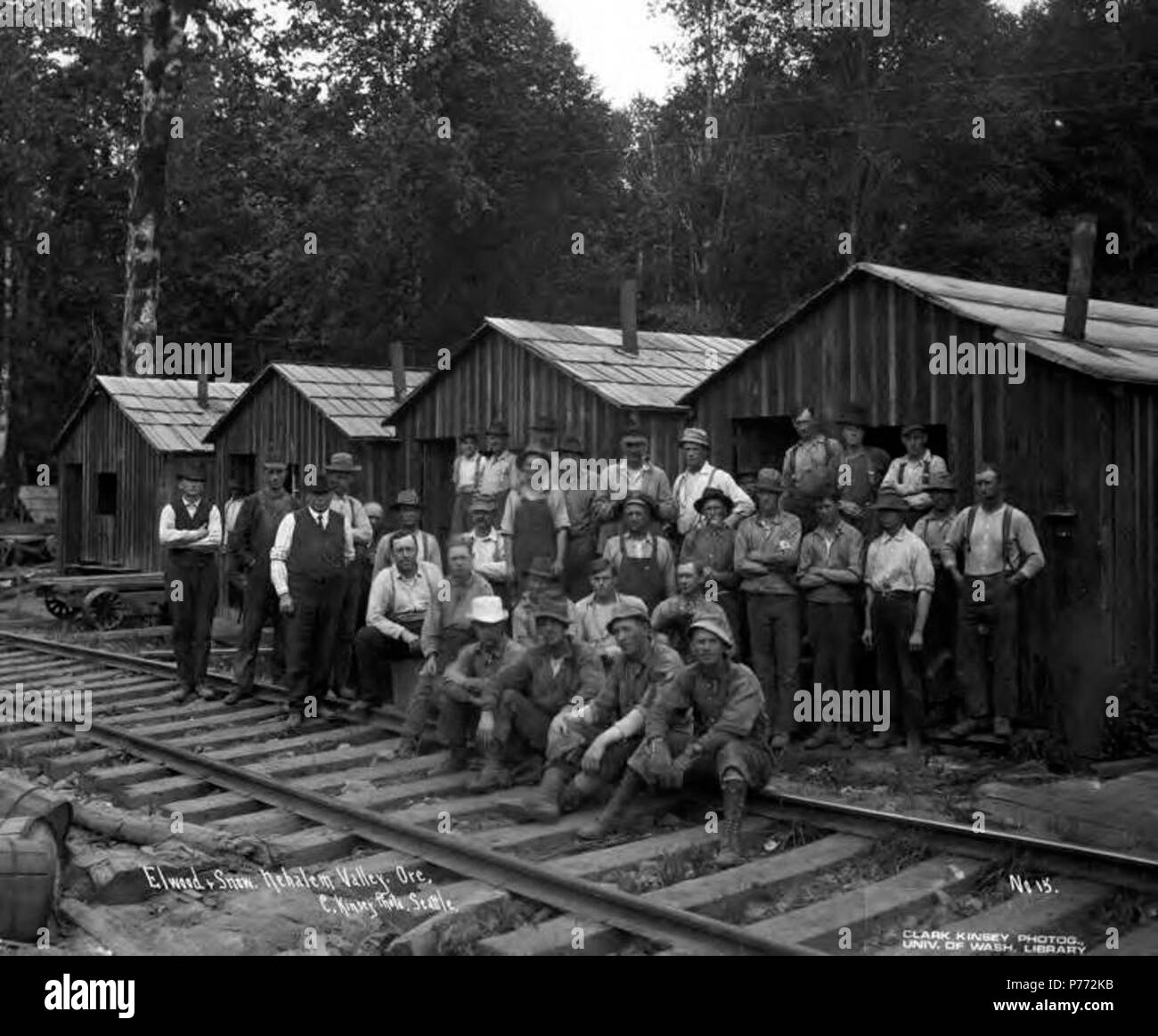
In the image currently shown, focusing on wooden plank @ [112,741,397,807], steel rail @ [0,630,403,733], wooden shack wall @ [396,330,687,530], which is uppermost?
wooden shack wall @ [396,330,687,530]

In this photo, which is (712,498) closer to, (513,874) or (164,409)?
(513,874)

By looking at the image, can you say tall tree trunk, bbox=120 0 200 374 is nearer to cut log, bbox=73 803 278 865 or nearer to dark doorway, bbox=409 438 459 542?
dark doorway, bbox=409 438 459 542

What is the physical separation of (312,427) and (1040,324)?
35.8 feet

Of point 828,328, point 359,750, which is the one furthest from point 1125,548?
point 359,750

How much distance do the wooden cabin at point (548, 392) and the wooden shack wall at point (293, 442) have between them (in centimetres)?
48

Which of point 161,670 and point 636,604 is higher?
point 636,604

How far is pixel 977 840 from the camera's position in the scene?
24.2 feet

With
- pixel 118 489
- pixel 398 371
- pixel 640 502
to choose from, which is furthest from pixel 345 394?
pixel 640 502

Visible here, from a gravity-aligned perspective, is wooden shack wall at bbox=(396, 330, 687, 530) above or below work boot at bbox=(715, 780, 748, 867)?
above

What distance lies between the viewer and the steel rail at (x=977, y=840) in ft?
22.2

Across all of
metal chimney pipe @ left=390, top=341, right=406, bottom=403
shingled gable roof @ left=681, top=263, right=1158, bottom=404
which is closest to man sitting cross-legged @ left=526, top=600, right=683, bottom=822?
shingled gable roof @ left=681, top=263, right=1158, bottom=404

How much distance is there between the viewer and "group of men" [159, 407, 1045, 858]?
27.8ft

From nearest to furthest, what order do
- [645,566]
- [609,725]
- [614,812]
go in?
[614,812]
[609,725]
[645,566]

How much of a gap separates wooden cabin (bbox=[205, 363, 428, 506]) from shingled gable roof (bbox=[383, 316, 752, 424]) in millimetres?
813
